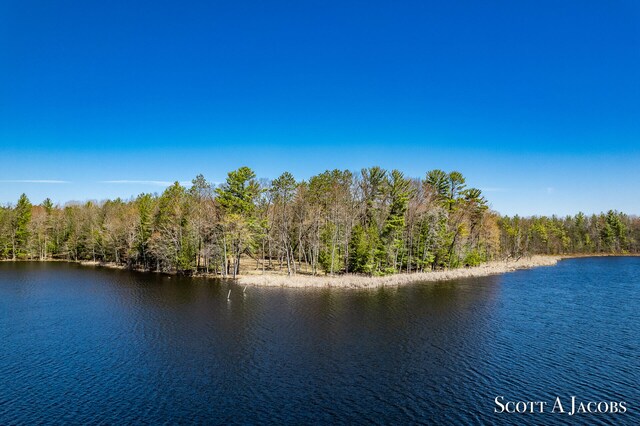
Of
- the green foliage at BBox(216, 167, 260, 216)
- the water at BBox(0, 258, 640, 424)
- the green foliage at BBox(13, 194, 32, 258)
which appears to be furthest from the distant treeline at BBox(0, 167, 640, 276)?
the green foliage at BBox(13, 194, 32, 258)

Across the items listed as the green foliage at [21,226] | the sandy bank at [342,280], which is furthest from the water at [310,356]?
the green foliage at [21,226]

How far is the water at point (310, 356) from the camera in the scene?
2347 centimetres

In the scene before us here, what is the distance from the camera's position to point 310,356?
32.2 meters

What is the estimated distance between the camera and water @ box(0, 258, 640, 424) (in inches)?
924

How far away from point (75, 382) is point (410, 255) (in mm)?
63474

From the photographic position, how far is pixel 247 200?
7319 centimetres

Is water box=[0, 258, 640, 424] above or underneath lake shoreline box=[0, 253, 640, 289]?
underneath

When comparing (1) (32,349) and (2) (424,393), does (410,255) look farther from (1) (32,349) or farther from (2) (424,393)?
(1) (32,349)

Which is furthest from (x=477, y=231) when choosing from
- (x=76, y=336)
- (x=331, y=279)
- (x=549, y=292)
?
(x=76, y=336)

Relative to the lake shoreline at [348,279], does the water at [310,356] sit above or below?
below

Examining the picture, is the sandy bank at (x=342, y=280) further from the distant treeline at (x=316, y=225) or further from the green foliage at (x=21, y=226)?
the green foliage at (x=21, y=226)

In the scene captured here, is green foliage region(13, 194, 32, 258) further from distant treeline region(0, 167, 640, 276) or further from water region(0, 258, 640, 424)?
water region(0, 258, 640, 424)

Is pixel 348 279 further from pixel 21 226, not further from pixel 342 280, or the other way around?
pixel 21 226

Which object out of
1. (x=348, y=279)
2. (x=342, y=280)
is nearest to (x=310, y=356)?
(x=342, y=280)
